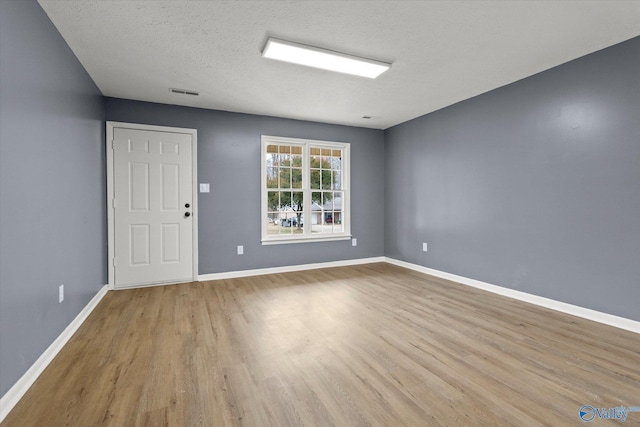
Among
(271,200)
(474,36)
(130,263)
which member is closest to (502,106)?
(474,36)

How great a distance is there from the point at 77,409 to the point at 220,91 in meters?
3.34

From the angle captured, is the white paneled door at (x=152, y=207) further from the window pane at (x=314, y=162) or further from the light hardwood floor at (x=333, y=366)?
the window pane at (x=314, y=162)

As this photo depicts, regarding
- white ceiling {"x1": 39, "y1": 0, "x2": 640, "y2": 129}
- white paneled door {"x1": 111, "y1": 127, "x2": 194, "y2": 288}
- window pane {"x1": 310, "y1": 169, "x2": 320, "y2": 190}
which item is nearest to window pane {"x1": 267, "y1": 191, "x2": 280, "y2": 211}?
window pane {"x1": 310, "y1": 169, "x2": 320, "y2": 190}

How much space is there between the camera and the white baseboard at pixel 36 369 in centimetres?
159

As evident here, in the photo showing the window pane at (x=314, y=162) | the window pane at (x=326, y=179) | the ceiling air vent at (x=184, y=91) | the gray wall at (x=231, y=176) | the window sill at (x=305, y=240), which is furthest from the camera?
the window pane at (x=326, y=179)

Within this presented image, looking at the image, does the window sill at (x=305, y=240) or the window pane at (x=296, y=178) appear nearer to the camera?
the window sill at (x=305, y=240)

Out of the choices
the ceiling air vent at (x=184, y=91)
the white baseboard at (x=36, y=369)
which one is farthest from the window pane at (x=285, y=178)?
the white baseboard at (x=36, y=369)

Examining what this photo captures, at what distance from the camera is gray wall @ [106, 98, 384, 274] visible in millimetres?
4258

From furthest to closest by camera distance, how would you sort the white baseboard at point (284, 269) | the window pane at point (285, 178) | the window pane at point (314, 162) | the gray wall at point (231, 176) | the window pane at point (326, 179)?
the window pane at point (326, 179), the window pane at point (314, 162), the window pane at point (285, 178), the white baseboard at point (284, 269), the gray wall at point (231, 176)

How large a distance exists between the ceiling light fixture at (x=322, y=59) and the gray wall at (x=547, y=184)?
175 cm

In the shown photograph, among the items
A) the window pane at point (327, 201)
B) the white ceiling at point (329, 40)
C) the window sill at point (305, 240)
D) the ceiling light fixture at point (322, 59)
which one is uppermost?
the white ceiling at point (329, 40)

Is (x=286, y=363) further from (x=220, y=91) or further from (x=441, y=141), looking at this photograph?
(x=441, y=141)

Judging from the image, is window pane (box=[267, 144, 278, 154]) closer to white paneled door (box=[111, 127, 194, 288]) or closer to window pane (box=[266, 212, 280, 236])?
window pane (box=[266, 212, 280, 236])

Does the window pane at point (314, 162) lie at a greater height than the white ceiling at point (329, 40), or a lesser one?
lesser
